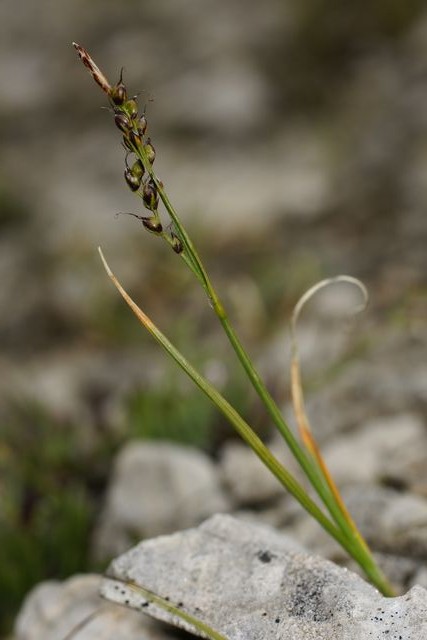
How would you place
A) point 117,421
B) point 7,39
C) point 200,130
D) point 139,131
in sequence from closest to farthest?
point 139,131
point 117,421
point 200,130
point 7,39

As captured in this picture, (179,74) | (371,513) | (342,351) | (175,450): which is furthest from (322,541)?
(179,74)

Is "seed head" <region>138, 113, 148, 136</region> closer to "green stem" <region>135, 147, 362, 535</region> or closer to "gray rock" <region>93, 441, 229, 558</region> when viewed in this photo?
"green stem" <region>135, 147, 362, 535</region>

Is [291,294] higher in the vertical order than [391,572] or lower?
higher

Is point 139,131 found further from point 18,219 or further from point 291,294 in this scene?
point 18,219

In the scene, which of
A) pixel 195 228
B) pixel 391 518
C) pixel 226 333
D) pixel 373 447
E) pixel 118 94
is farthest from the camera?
pixel 195 228

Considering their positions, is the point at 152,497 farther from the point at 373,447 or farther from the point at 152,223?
the point at 152,223

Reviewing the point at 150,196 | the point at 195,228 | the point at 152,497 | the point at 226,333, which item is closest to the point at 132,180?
the point at 150,196
